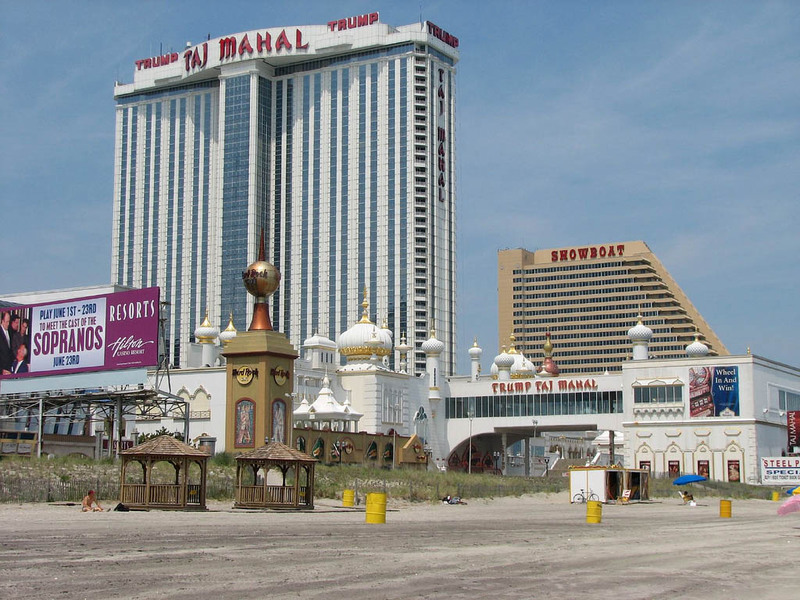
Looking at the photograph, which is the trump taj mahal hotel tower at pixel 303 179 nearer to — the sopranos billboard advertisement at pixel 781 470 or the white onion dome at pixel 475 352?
the white onion dome at pixel 475 352

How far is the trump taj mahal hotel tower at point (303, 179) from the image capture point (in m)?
168

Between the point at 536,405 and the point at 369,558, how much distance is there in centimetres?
7696

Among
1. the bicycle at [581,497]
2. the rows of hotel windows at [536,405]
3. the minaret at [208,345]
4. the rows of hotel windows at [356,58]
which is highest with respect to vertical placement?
the rows of hotel windows at [356,58]

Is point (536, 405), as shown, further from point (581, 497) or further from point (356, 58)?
point (356, 58)

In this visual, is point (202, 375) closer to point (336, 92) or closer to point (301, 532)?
point (301, 532)

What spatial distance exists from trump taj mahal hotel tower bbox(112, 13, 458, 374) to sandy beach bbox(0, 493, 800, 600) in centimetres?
12656

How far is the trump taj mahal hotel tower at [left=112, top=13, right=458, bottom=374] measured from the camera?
168m

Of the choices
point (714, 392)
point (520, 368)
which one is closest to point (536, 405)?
point (520, 368)

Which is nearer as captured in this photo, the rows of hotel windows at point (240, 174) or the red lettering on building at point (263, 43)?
the rows of hotel windows at point (240, 174)

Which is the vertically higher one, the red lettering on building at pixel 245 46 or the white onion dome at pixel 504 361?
the red lettering on building at pixel 245 46

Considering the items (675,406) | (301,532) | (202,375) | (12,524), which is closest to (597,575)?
(301,532)

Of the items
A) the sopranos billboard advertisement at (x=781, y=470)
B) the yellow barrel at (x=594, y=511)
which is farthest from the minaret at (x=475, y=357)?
the yellow barrel at (x=594, y=511)

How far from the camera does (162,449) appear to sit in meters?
43.6

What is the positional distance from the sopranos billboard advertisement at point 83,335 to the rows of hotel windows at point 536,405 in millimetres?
45006
